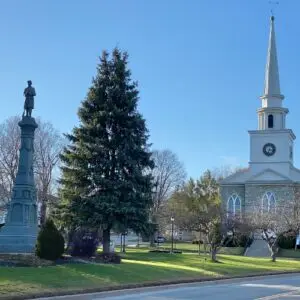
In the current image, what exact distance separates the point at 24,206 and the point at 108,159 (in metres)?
6.24

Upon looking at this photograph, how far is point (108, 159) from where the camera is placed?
1244 inches

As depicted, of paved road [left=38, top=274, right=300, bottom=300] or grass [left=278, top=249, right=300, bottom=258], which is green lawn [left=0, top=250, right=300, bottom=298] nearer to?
paved road [left=38, top=274, right=300, bottom=300]

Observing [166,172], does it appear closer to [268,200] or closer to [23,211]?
[268,200]

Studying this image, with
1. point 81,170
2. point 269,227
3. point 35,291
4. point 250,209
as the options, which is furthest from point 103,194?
point 250,209

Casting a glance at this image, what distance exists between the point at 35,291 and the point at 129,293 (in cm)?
372

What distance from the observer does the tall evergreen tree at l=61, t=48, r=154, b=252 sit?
100 feet

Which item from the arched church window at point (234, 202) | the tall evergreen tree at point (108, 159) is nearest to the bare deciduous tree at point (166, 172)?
the arched church window at point (234, 202)

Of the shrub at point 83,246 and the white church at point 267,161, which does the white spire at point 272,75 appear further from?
the shrub at point 83,246

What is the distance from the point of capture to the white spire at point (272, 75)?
2616 inches

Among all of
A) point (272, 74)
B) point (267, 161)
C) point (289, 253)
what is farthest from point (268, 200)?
point (272, 74)

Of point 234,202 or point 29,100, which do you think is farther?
point 234,202

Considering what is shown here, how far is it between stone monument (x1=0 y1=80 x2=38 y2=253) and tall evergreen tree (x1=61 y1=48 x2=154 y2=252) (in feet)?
12.2

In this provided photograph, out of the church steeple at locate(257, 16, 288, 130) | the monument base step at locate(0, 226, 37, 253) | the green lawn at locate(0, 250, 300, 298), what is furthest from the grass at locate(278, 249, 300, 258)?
the monument base step at locate(0, 226, 37, 253)

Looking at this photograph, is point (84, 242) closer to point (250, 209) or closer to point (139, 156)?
point (139, 156)
